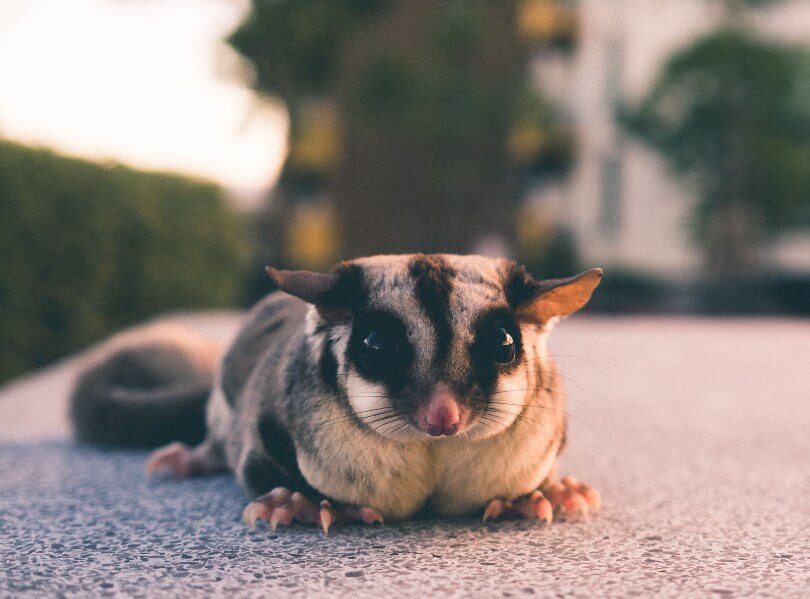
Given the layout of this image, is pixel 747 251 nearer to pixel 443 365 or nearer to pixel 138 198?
pixel 138 198

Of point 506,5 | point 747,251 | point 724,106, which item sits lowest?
point 747,251

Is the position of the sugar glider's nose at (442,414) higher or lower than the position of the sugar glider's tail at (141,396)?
higher

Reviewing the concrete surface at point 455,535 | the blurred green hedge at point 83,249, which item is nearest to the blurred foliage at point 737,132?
the blurred green hedge at point 83,249

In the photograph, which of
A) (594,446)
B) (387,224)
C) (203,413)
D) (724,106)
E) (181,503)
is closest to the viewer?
(181,503)

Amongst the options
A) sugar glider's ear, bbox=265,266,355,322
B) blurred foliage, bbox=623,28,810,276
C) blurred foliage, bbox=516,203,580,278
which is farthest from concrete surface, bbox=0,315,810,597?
blurred foliage, bbox=516,203,580,278

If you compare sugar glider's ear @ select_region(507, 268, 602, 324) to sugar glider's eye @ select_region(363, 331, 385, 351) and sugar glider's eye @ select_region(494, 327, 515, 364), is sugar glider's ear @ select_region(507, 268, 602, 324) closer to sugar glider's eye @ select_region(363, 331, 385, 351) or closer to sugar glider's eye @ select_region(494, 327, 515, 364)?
sugar glider's eye @ select_region(494, 327, 515, 364)

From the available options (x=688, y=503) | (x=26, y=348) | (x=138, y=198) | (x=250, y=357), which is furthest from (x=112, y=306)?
(x=688, y=503)

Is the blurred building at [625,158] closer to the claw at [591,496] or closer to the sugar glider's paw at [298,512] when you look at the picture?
the claw at [591,496]

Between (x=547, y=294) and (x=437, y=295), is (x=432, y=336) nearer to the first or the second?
(x=437, y=295)
